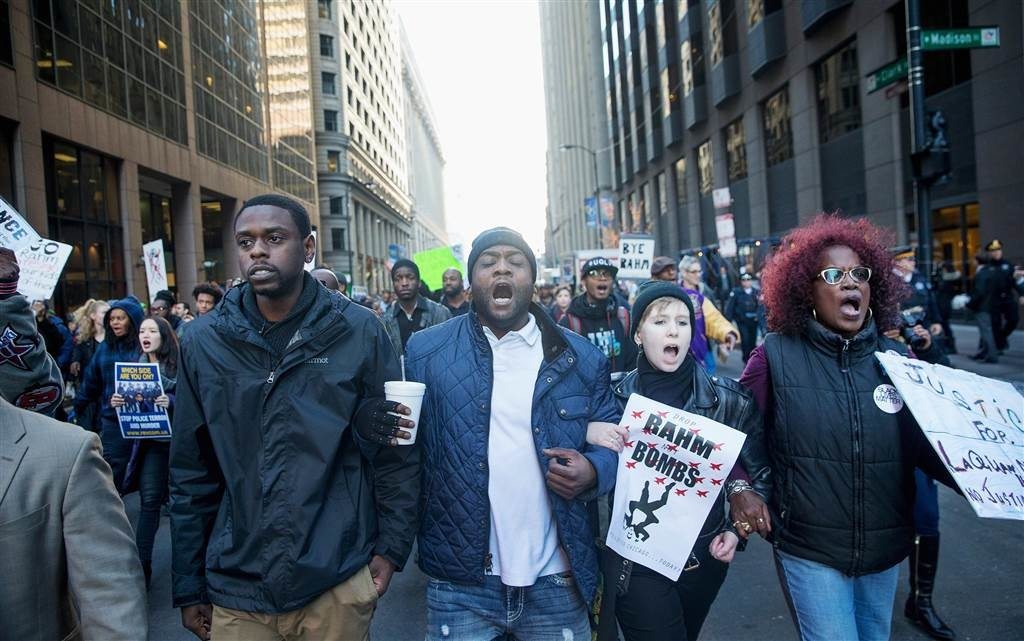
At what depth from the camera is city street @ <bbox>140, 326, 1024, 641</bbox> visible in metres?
3.88

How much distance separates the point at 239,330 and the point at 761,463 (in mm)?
2090

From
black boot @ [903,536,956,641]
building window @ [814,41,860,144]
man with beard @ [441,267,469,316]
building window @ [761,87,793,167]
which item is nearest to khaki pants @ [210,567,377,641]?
black boot @ [903,536,956,641]

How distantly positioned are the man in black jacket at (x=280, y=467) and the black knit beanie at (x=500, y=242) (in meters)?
0.56

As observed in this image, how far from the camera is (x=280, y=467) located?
2.28 metres

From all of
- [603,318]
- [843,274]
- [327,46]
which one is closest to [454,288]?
[603,318]

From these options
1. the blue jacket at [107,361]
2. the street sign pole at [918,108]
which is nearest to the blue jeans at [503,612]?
the blue jacket at [107,361]

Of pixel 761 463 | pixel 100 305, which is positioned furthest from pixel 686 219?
pixel 761 463

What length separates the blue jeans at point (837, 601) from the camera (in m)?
2.58

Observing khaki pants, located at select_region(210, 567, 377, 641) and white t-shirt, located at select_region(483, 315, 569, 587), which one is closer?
khaki pants, located at select_region(210, 567, 377, 641)

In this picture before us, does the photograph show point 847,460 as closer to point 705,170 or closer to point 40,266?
point 40,266

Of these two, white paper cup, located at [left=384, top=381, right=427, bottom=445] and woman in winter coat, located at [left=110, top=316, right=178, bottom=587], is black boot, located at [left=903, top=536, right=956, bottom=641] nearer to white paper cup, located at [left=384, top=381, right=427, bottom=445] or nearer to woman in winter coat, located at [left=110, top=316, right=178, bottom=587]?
white paper cup, located at [left=384, top=381, right=427, bottom=445]

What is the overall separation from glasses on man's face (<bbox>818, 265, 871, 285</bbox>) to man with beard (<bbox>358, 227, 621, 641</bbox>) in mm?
1117

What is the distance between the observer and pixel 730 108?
29.3 metres

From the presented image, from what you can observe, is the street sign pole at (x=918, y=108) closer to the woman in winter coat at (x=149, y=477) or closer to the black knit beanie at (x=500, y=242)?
the black knit beanie at (x=500, y=242)
